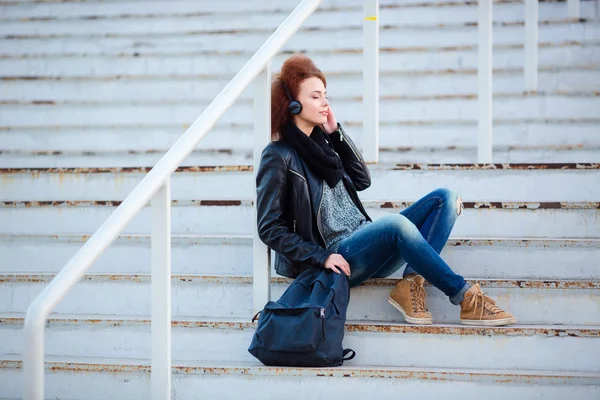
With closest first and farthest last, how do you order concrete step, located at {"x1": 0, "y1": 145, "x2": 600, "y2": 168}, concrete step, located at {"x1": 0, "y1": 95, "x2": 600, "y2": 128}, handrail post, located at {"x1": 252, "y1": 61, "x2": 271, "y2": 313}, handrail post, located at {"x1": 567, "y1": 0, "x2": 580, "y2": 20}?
1. handrail post, located at {"x1": 252, "y1": 61, "x2": 271, "y2": 313}
2. concrete step, located at {"x1": 0, "y1": 145, "x2": 600, "y2": 168}
3. concrete step, located at {"x1": 0, "y1": 95, "x2": 600, "y2": 128}
4. handrail post, located at {"x1": 567, "y1": 0, "x2": 580, "y2": 20}

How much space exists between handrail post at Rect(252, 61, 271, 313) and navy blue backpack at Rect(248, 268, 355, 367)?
6.4 inches

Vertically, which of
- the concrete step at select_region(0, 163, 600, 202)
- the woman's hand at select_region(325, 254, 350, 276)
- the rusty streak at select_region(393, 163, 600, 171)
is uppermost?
the rusty streak at select_region(393, 163, 600, 171)

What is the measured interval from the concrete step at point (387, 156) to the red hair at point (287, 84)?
1.26 metres

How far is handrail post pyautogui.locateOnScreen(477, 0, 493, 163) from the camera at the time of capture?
3321mm

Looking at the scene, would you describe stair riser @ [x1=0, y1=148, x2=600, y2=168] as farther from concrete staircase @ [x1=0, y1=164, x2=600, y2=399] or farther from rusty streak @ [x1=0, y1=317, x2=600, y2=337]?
rusty streak @ [x1=0, y1=317, x2=600, y2=337]

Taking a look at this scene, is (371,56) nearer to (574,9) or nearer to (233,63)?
(233,63)

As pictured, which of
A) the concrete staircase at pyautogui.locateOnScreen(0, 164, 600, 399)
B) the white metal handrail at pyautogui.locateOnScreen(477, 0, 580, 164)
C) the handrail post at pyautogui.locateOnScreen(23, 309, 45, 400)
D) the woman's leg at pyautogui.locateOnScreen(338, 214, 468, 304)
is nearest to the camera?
the handrail post at pyautogui.locateOnScreen(23, 309, 45, 400)

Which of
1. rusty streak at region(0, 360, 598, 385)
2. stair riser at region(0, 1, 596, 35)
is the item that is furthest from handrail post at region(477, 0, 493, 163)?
stair riser at region(0, 1, 596, 35)

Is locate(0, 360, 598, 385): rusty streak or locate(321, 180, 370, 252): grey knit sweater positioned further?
locate(321, 180, 370, 252): grey knit sweater

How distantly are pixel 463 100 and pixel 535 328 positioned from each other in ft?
6.70

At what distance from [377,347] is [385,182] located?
2.90 feet

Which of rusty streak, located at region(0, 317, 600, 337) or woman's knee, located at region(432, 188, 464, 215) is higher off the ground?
woman's knee, located at region(432, 188, 464, 215)

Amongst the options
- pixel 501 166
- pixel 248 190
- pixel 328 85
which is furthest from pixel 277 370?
pixel 328 85

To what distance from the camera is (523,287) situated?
2.78 meters
